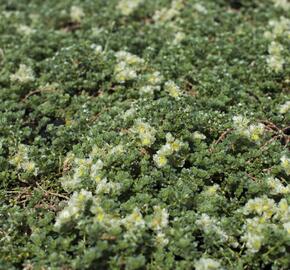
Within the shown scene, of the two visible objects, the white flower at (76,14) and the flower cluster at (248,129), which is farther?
the white flower at (76,14)

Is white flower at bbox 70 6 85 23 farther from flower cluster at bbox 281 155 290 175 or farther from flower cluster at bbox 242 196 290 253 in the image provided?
flower cluster at bbox 242 196 290 253

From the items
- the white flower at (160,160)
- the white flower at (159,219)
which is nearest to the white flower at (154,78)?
the white flower at (160,160)

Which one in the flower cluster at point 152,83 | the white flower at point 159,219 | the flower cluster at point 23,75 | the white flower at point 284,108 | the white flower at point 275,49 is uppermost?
the white flower at point 275,49

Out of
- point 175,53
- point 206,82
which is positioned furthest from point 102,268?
point 175,53

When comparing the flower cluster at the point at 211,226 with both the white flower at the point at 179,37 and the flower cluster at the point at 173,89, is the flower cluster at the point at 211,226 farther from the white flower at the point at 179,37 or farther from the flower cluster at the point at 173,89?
the white flower at the point at 179,37

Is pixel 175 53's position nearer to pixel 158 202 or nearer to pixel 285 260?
pixel 158 202

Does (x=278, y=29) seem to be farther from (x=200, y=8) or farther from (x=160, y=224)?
(x=160, y=224)
